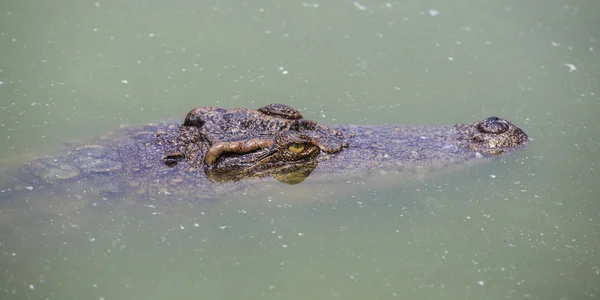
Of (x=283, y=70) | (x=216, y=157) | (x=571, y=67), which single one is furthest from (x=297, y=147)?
(x=571, y=67)

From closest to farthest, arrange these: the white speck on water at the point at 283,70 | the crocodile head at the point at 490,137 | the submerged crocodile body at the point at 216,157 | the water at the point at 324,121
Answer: the water at the point at 324,121 < the submerged crocodile body at the point at 216,157 < the crocodile head at the point at 490,137 < the white speck on water at the point at 283,70

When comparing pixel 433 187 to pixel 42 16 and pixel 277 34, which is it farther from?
pixel 42 16

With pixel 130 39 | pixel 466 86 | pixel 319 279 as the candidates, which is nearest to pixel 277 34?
pixel 130 39

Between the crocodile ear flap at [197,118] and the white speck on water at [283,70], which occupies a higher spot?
the crocodile ear flap at [197,118]

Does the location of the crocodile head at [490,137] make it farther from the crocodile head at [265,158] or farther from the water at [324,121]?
the crocodile head at [265,158]

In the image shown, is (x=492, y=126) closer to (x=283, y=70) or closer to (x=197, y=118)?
(x=283, y=70)

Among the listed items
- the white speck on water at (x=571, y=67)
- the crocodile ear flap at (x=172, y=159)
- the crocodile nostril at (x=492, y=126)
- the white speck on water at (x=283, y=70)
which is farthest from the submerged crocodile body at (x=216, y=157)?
the white speck on water at (x=571, y=67)

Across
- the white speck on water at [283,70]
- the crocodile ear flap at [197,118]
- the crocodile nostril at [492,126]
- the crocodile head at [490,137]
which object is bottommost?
the crocodile head at [490,137]
